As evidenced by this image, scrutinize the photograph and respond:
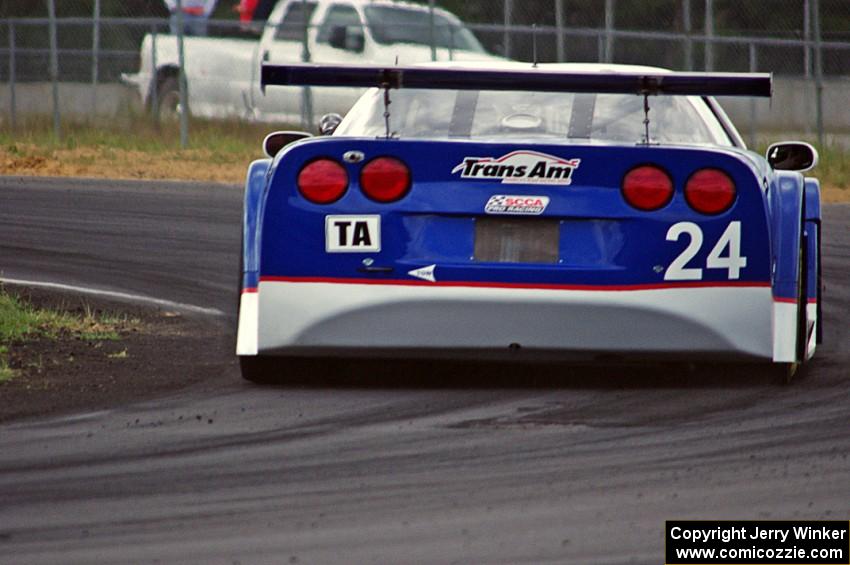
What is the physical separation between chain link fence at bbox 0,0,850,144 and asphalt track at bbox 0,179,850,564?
17.0 metres

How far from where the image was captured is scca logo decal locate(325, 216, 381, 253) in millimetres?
7359

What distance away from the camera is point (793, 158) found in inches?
324

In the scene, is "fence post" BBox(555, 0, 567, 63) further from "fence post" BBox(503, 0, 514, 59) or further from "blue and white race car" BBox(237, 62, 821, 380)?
"blue and white race car" BBox(237, 62, 821, 380)

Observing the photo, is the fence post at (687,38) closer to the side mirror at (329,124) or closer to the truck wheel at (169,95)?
the truck wheel at (169,95)

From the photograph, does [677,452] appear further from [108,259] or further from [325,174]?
[108,259]

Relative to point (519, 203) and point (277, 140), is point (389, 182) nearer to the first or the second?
point (519, 203)

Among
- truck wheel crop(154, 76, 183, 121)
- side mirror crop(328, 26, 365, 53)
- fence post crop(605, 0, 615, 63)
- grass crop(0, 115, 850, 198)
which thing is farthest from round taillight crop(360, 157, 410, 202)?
truck wheel crop(154, 76, 183, 121)

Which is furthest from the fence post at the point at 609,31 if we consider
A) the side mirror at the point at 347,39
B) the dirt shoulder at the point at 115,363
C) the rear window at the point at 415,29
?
the dirt shoulder at the point at 115,363

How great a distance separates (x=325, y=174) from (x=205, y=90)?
19939 millimetres

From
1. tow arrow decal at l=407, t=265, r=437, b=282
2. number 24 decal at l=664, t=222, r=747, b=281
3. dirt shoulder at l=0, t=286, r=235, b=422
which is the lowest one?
dirt shoulder at l=0, t=286, r=235, b=422

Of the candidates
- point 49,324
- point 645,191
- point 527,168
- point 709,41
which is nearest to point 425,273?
point 527,168

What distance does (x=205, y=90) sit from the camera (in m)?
27.1

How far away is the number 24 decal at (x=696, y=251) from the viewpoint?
727cm

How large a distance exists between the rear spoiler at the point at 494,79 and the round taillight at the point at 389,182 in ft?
0.96
